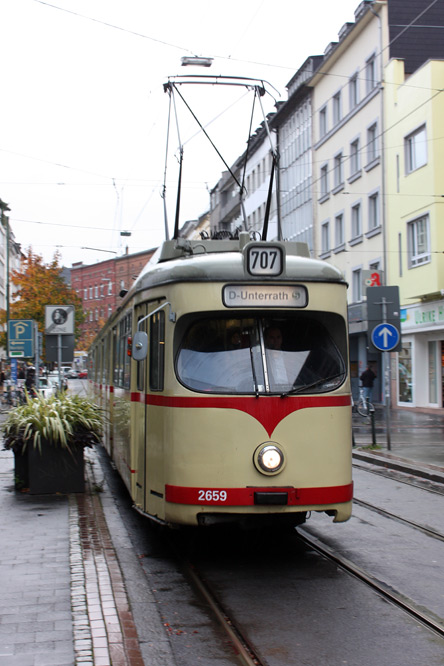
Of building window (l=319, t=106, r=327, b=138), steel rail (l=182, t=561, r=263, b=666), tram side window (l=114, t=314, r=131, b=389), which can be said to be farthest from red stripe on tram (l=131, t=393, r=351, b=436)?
building window (l=319, t=106, r=327, b=138)

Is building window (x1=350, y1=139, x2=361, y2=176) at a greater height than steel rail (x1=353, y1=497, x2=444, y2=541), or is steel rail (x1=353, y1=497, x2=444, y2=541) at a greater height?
building window (x1=350, y1=139, x2=361, y2=176)

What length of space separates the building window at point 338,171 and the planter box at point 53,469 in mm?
32767

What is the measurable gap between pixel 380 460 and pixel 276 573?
362 inches

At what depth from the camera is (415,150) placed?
32469mm

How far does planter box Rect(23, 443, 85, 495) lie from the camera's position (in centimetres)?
1095

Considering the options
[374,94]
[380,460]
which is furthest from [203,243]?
[374,94]

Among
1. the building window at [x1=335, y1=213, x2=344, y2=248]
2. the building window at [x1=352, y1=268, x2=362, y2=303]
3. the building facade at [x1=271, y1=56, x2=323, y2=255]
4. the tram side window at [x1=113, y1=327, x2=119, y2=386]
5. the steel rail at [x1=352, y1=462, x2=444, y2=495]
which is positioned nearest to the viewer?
the tram side window at [x1=113, y1=327, x2=119, y2=386]

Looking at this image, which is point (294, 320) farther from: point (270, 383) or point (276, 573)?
point (276, 573)

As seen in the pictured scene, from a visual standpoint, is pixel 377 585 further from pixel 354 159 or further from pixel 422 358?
pixel 354 159

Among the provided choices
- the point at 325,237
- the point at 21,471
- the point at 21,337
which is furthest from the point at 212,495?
the point at 325,237

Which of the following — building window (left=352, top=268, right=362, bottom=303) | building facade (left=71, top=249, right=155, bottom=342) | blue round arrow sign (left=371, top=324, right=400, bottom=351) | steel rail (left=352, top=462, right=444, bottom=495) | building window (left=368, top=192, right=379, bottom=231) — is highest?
building facade (left=71, top=249, right=155, bottom=342)

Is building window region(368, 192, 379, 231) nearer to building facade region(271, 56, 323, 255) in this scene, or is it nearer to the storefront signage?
the storefront signage

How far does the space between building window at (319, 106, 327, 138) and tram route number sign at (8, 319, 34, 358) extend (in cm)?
2386

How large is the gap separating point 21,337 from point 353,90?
72.3 feet
